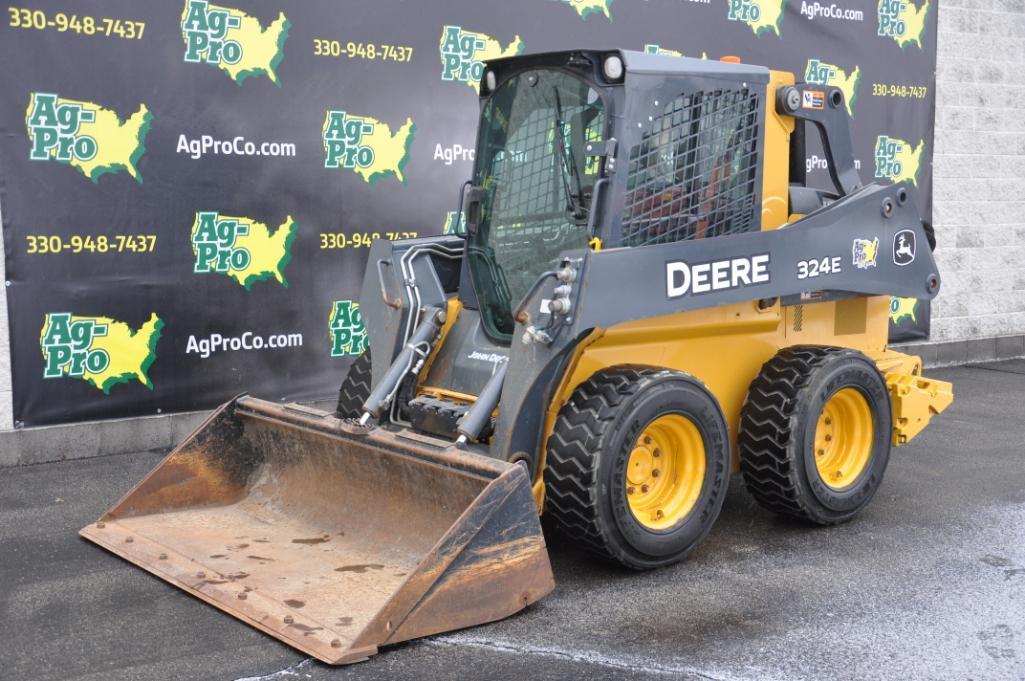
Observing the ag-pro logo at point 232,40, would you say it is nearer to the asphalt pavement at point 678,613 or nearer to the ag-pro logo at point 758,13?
the asphalt pavement at point 678,613

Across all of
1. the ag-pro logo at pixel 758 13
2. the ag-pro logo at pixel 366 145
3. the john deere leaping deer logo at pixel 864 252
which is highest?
the ag-pro logo at pixel 758 13

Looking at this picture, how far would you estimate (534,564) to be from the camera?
432cm

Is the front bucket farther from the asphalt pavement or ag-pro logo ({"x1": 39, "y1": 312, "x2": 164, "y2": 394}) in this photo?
ag-pro logo ({"x1": 39, "y1": 312, "x2": 164, "y2": 394})

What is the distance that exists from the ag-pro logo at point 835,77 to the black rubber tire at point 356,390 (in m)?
5.26

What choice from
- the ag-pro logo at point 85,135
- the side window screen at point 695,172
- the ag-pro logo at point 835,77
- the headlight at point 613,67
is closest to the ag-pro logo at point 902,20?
the ag-pro logo at point 835,77

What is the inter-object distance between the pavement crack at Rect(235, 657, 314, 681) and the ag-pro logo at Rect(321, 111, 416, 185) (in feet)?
13.6

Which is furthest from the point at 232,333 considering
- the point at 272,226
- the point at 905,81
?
the point at 905,81

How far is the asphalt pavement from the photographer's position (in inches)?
155

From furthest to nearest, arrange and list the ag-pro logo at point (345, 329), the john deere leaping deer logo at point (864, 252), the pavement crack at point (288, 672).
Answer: the ag-pro logo at point (345, 329) → the john deere leaping deer logo at point (864, 252) → the pavement crack at point (288, 672)

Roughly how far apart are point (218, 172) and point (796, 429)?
3.82 meters

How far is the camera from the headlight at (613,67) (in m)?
4.87

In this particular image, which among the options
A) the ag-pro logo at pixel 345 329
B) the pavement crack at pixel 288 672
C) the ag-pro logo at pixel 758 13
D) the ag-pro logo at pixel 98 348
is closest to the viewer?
the pavement crack at pixel 288 672

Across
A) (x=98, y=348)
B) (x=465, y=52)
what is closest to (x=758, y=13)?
(x=465, y=52)

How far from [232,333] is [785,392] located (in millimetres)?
3518
